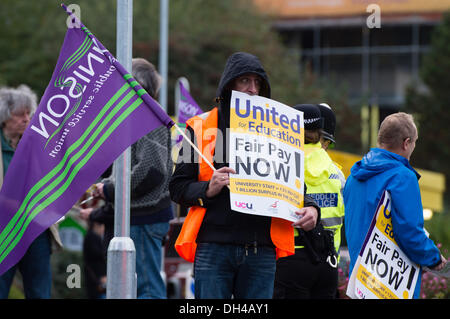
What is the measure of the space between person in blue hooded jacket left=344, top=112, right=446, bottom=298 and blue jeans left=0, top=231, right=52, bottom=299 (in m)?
2.44

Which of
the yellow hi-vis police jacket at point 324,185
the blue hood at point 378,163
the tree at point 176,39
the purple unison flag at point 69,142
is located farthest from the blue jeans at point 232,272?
the tree at point 176,39

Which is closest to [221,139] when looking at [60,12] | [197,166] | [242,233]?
[197,166]

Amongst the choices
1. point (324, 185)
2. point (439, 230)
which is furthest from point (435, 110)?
point (324, 185)

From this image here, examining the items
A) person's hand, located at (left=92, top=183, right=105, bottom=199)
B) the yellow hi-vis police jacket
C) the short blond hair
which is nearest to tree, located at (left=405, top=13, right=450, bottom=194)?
the yellow hi-vis police jacket

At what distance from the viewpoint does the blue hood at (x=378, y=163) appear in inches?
213

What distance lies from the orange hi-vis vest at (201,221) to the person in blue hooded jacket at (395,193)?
643 millimetres

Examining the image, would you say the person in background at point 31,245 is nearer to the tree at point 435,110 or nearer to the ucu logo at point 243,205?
the ucu logo at point 243,205

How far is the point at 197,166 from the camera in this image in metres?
5.12

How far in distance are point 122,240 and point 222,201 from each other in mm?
588

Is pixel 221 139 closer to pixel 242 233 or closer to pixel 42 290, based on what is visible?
pixel 242 233

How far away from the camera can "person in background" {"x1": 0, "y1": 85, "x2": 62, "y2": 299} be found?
6.77 meters

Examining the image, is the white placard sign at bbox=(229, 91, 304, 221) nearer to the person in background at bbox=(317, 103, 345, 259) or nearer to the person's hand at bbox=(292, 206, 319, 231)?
the person's hand at bbox=(292, 206, 319, 231)

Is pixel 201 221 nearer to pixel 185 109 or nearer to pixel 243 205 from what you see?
pixel 243 205

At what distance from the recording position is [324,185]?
623 cm
